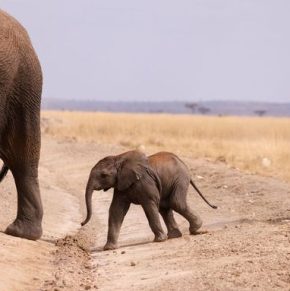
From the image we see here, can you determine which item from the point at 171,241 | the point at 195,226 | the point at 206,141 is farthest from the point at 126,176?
the point at 206,141

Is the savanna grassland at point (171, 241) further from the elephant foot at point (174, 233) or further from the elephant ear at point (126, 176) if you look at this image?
the elephant ear at point (126, 176)

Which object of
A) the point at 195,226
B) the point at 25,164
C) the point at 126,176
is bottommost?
the point at 195,226

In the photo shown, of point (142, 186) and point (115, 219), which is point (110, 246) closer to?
point (115, 219)

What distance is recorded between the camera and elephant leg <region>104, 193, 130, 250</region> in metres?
13.1

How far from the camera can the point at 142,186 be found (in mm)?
13508

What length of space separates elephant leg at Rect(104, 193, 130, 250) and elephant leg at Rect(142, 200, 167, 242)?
0.95ft

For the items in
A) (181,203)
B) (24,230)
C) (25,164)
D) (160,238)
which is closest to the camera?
(25,164)

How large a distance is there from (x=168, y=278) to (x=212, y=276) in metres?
0.48

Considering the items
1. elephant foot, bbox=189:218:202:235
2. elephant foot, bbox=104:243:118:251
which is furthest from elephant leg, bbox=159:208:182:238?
elephant foot, bbox=104:243:118:251

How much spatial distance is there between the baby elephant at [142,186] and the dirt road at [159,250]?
28cm

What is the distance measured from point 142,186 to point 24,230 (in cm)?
158

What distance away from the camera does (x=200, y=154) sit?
2956cm

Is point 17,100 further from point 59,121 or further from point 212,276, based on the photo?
point 59,121

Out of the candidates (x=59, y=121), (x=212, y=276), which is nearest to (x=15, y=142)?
(x=212, y=276)
